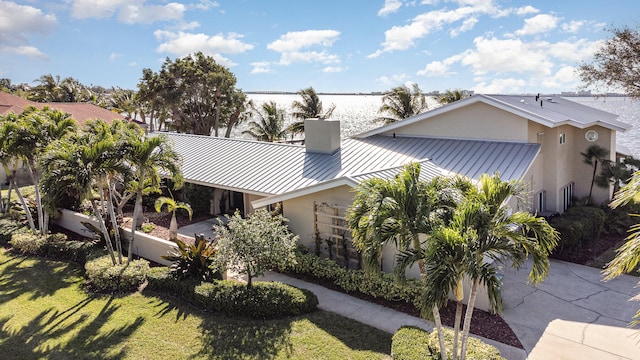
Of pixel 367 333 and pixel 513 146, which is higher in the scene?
pixel 513 146

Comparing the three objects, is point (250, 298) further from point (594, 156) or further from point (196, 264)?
point (594, 156)

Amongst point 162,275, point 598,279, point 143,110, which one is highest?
point 143,110

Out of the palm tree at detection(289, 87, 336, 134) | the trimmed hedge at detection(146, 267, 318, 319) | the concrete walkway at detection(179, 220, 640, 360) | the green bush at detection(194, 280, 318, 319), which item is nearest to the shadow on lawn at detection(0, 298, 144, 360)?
the trimmed hedge at detection(146, 267, 318, 319)

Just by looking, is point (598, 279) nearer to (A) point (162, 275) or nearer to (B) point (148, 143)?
(A) point (162, 275)

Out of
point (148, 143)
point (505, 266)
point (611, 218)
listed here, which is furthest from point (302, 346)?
point (611, 218)

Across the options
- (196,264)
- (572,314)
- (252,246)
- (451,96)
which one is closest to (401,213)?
(252,246)

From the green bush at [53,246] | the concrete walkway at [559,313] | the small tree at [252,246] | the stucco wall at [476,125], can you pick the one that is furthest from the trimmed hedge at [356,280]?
the stucco wall at [476,125]

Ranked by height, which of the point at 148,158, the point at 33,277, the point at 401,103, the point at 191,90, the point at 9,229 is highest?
the point at 191,90

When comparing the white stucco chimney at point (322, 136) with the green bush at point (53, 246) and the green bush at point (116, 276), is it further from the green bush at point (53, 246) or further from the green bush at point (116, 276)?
the green bush at point (53, 246)
